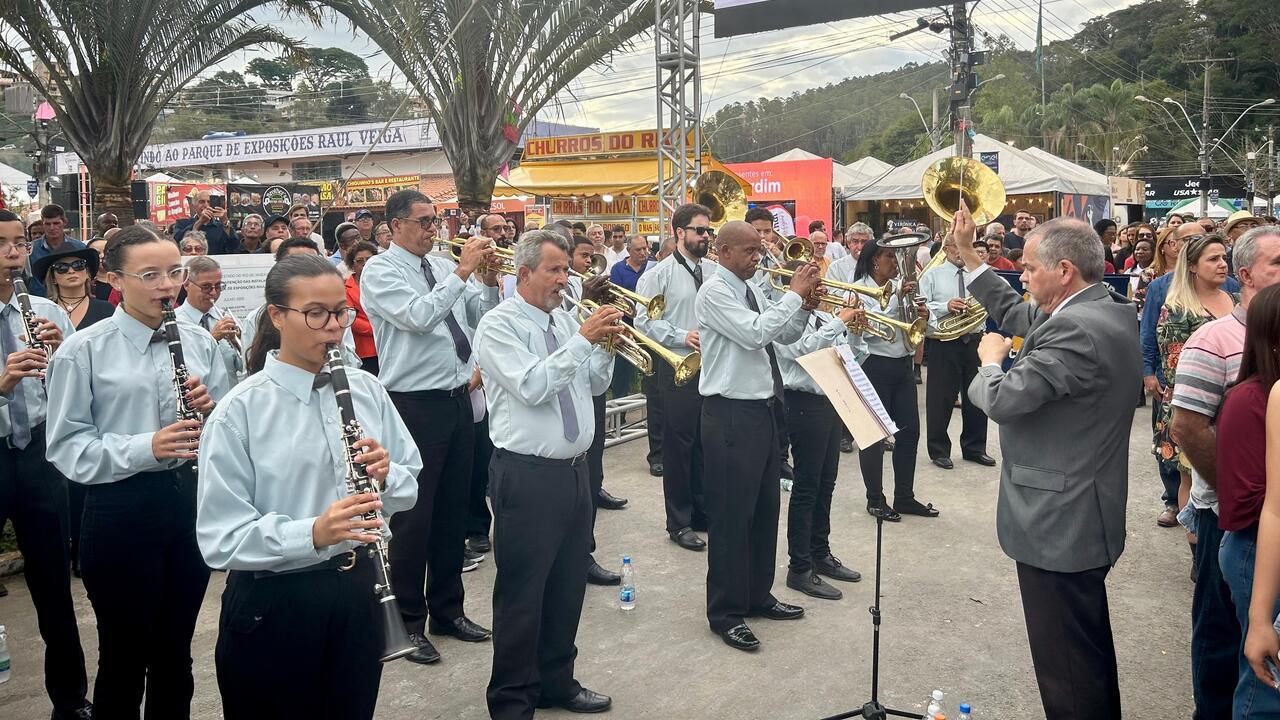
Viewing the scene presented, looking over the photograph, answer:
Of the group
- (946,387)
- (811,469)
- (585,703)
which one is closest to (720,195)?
(946,387)

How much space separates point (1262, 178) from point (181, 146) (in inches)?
2268

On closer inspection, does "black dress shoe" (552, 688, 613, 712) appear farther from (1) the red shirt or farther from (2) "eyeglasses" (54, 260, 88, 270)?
(2) "eyeglasses" (54, 260, 88, 270)

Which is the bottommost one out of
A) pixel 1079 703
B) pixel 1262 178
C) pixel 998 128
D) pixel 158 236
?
pixel 1079 703

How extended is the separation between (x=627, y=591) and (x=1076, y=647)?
2.74 m

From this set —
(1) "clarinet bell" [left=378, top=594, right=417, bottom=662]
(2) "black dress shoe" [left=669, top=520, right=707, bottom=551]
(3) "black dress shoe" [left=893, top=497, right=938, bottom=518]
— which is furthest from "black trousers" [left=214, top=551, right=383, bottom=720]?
(3) "black dress shoe" [left=893, top=497, right=938, bottom=518]

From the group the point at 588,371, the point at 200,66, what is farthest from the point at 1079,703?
the point at 200,66

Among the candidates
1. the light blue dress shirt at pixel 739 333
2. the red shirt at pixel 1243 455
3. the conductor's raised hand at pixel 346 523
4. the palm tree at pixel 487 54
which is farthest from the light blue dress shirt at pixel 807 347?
the palm tree at pixel 487 54

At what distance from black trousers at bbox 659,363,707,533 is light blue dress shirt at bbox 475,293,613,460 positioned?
2.84 meters

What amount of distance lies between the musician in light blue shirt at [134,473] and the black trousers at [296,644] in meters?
0.94

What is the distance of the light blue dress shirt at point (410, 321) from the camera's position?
503cm

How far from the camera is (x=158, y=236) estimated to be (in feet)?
12.4

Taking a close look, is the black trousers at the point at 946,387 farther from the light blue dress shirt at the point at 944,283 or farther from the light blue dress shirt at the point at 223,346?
the light blue dress shirt at the point at 223,346

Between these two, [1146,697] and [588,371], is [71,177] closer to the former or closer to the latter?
[588,371]

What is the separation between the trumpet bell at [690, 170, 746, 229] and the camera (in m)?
12.6
